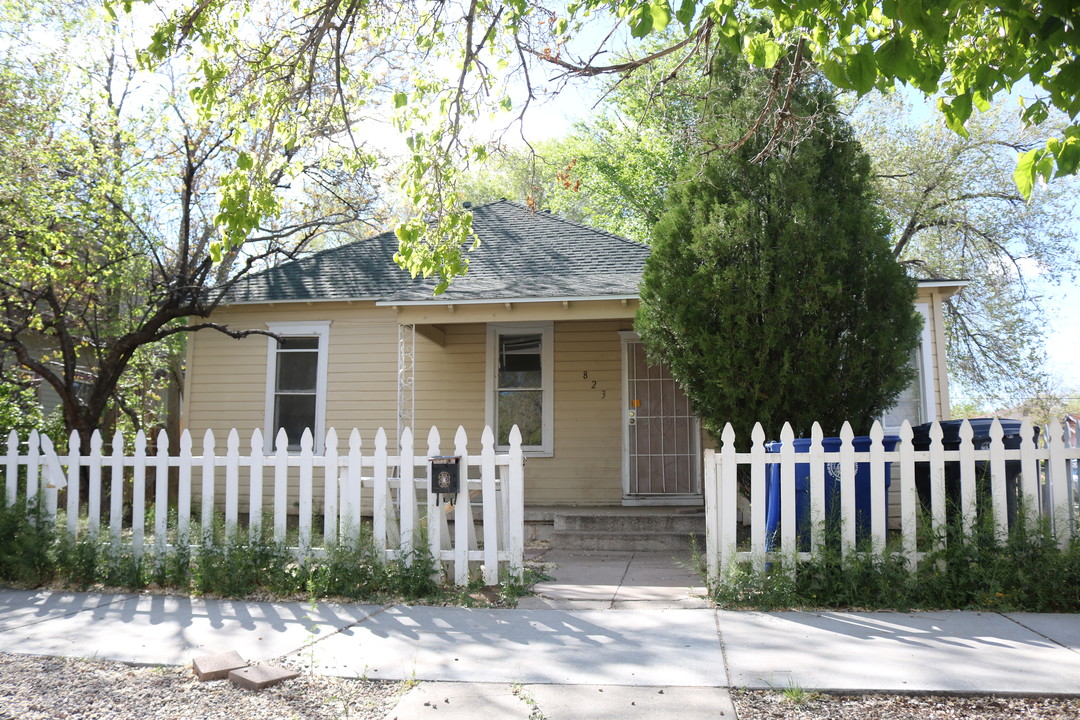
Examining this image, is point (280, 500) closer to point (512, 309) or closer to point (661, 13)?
point (512, 309)

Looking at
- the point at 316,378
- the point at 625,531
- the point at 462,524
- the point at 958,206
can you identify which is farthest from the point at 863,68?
the point at 958,206

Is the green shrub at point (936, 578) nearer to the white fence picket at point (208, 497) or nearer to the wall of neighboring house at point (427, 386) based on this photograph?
the white fence picket at point (208, 497)

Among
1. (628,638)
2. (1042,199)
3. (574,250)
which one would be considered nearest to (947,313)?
(1042,199)

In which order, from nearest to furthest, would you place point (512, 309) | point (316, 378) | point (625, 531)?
1. point (625, 531)
2. point (512, 309)
3. point (316, 378)

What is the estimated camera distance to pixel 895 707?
3682mm

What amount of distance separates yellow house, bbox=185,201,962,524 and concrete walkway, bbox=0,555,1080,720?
4854 millimetres

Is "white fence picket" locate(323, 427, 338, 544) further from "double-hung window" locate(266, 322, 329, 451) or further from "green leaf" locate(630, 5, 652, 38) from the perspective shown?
"double-hung window" locate(266, 322, 329, 451)

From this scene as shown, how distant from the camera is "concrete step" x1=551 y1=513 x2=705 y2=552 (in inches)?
351

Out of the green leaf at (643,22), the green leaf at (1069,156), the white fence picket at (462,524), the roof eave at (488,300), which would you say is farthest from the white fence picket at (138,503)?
the green leaf at (1069,156)

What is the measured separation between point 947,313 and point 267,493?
17.6m

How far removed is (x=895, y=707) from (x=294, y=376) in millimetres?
9845

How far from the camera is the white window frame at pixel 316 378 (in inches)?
461

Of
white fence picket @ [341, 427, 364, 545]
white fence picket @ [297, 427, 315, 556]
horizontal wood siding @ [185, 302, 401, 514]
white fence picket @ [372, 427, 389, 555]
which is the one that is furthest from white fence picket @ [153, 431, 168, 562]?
horizontal wood siding @ [185, 302, 401, 514]

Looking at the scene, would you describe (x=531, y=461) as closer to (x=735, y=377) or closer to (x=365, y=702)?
(x=735, y=377)
